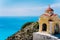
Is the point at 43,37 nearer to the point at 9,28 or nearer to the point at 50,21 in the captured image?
the point at 50,21

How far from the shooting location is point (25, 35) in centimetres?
2395

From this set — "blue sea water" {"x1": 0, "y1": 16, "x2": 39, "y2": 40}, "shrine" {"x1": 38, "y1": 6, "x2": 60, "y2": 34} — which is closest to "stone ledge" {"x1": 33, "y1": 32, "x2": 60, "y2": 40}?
"shrine" {"x1": 38, "y1": 6, "x2": 60, "y2": 34}

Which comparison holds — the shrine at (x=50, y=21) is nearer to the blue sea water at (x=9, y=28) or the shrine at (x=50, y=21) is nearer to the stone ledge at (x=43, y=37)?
the stone ledge at (x=43, y=37)

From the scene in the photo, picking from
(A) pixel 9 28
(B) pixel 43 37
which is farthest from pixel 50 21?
(A) pixel 9 28

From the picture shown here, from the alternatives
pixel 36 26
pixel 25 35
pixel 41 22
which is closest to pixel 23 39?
pixel 25 35

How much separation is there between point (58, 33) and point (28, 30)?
21.6ft

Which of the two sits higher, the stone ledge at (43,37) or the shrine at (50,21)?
the shrine at (50,21)

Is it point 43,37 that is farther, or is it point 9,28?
point 9,28

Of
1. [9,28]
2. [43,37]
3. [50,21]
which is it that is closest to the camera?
[43,37]

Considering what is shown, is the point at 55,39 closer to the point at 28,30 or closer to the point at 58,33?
the point at 58,33

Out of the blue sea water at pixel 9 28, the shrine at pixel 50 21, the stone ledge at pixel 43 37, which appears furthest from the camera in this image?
the blue sea water at pixel 9 28

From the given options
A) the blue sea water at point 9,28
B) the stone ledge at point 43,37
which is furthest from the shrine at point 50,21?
the blue sea water at point 9,28

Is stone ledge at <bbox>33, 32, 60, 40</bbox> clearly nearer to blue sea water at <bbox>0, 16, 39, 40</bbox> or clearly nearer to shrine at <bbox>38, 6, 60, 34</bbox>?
shrine at <bbox>38, 6, 60, 34</bbox>

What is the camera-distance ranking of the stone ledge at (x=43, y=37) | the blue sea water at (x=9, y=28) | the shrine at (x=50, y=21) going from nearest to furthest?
the stone ledge at (x=43, y=37) < the shrine at (x=50, y=21) < the blue sea water at (x=9, y=28)
